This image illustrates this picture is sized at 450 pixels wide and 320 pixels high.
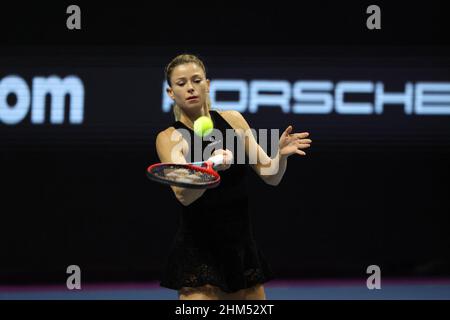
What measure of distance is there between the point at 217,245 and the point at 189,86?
0.66 metres

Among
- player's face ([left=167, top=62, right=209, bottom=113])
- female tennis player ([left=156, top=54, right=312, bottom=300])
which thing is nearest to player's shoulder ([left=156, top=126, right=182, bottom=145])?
female tennis player ([left=156, top=54, right=312, bottom=300])

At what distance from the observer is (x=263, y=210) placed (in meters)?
5.86

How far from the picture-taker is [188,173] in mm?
2977

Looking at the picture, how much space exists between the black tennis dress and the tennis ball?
75mm

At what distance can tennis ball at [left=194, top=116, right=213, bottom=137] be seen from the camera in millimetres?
3184

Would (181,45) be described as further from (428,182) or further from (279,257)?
(428,182)

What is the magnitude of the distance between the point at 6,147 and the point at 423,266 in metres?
3.13

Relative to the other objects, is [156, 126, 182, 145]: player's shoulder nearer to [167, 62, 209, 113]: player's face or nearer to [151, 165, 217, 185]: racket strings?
[167, 62, 209, 113]: player's face

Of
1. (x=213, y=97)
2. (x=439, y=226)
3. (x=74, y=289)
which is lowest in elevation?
(x=74, y=289)

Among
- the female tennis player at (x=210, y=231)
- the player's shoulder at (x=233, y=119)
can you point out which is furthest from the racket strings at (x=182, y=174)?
the player's shoulder at (x=233, y=119)

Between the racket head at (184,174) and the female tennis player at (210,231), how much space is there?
0.14m

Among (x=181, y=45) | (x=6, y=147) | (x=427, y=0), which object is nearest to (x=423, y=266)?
(x=427, y=0)

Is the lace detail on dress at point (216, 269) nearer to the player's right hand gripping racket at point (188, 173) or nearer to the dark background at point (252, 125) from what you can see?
the player's right hand gripping racket at point (188, 173)

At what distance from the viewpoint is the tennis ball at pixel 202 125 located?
3.18 meters
